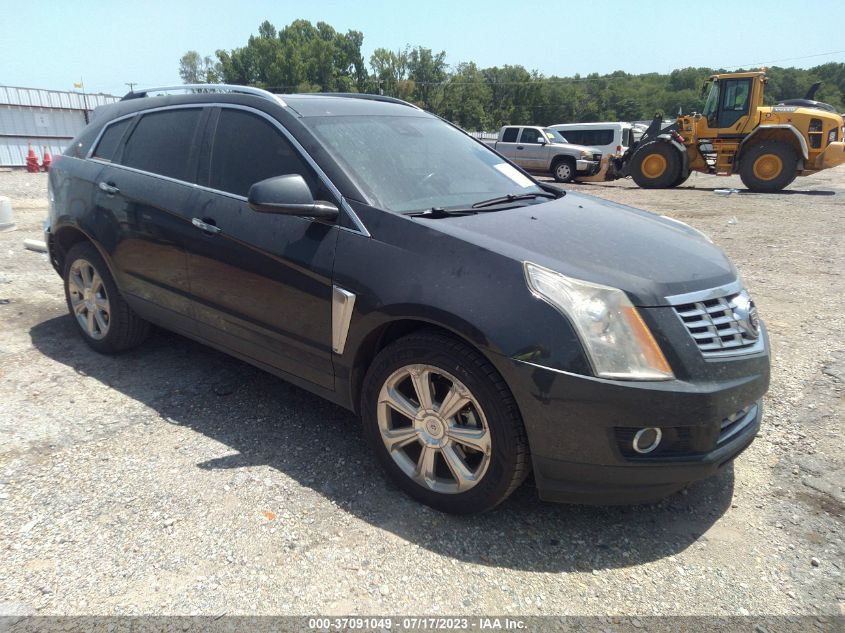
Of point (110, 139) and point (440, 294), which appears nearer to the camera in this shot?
point (440, 294)

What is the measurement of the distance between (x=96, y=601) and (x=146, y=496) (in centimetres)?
63

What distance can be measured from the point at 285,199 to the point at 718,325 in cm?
194

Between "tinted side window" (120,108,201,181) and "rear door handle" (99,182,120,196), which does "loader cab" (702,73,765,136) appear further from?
"rear door handle" (99,182,120,196)

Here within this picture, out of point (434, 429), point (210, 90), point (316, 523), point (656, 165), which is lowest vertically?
point (316, 523)

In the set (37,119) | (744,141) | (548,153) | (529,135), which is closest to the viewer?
(744,141)

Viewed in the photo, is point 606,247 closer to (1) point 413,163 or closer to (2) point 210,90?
(1) point 413,163

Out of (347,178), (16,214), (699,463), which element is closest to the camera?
(699,463)

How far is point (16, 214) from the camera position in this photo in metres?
10.3

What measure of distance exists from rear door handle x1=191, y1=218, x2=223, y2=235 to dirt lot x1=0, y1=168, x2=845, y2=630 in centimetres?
107

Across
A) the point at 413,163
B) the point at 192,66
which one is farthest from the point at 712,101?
the point at 192,66

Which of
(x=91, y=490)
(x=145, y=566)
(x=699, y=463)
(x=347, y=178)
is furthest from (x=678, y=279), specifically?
(x=91, y=490)

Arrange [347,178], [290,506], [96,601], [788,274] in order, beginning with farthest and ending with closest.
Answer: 1. [788,274]
2. [347,178]
3. [290,506]
4. [96,601]

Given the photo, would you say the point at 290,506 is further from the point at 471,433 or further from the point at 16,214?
the point at 16,214

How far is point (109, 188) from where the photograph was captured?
3990mm
